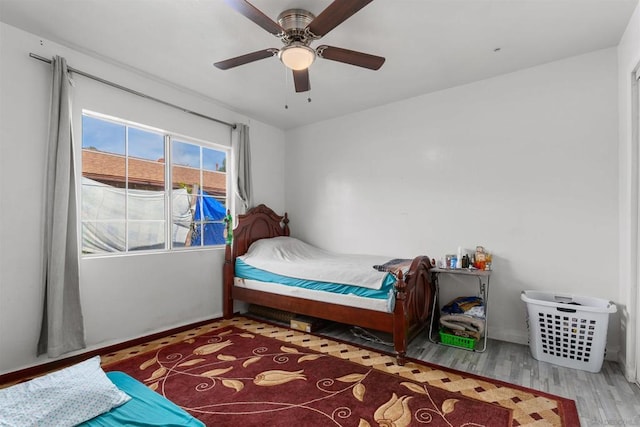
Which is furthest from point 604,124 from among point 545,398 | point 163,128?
point 163,128

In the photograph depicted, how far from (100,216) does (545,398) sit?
3.96 meters

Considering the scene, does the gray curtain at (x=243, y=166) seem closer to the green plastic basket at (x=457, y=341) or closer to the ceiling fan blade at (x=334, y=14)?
the ceiling fan blade at (x=334, y=14)

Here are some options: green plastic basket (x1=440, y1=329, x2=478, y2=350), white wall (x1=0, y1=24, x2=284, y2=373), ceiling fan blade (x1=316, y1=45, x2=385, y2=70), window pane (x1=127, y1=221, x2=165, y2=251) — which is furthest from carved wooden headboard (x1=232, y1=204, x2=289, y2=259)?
green plastic basket (x1=440, y1=329, x2=478, y2=350)

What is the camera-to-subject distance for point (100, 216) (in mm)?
2955

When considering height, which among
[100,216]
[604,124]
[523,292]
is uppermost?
[604,124]

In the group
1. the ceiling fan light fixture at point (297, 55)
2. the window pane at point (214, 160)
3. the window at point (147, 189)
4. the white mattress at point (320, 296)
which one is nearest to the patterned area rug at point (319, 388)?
the white mattress at point (320, 296)

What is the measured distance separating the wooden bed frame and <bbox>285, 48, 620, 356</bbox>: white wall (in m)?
0.65

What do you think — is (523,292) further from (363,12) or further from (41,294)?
(41,294)

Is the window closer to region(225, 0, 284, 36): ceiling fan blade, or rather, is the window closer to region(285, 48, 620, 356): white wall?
region(285, 48, 620, 356): white wall

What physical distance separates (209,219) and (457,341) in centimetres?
315

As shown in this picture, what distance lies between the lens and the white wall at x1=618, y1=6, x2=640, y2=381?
7.35ft

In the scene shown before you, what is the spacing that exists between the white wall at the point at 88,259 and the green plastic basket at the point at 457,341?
2675 mm

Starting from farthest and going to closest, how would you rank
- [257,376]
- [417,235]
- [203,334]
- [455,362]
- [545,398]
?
1. [417,235]
2. [203,334]
3. [455,362]
4. [257,376]
5. [545,398]

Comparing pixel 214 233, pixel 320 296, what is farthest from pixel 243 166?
pixel 320 296
